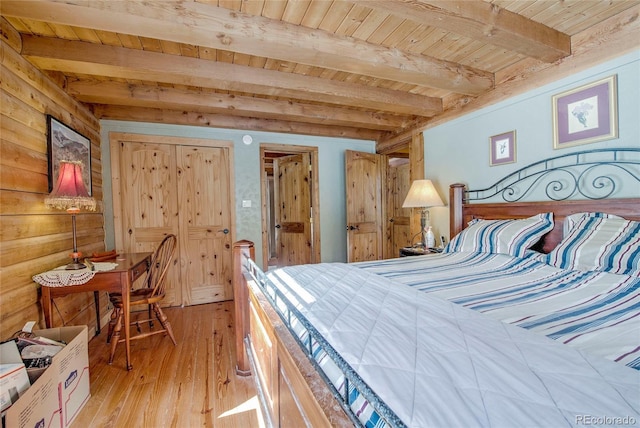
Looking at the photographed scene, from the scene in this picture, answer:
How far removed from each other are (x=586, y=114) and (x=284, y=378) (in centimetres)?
260

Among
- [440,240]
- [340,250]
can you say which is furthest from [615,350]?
[340,250]

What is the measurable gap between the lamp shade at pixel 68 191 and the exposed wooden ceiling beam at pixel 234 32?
2.90 ft

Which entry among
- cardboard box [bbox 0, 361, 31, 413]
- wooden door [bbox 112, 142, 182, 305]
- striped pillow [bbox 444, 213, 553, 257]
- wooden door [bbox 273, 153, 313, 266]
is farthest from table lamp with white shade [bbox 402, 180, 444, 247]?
cardboard box [bbox 0, 361, 31, 413]

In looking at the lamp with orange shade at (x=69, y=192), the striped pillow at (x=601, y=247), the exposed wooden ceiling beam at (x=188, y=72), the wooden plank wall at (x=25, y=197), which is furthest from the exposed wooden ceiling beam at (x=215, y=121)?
the striped pillow at (x=601, y=247)

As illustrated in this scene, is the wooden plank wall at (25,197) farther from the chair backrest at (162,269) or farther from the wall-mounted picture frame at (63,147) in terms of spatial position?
the chair backrest at (162,269)

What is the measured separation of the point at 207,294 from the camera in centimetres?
351

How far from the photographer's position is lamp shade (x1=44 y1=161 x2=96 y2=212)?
1838 millimetres

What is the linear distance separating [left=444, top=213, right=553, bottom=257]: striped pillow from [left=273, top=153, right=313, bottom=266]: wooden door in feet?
7.80

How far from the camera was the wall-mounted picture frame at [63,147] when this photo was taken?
6.70ft

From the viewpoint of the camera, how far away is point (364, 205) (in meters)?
4.18

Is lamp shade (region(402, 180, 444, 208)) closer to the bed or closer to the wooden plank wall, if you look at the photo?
the bed

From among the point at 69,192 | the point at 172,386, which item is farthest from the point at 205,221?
the point at 172,386

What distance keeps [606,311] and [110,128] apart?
4299mm

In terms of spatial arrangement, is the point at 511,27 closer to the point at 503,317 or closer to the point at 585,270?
the point at 585,270
